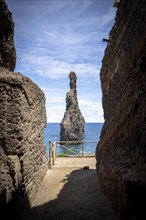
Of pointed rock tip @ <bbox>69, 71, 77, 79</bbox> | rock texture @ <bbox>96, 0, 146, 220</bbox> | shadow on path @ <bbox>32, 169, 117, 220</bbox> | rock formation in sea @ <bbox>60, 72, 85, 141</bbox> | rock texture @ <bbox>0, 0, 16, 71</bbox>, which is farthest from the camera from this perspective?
rock formation in sea @ <bbox>60, 72, 85, 141</bbox>

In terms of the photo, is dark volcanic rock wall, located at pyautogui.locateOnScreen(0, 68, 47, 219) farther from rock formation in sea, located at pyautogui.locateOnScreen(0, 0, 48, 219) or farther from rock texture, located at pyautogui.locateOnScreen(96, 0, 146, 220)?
rock texture, located at pyautogui.locateOnScreen(96, 0, 146, 220)

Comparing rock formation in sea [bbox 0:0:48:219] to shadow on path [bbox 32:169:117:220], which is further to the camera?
shadow on path [bbox 32:169:117:220]

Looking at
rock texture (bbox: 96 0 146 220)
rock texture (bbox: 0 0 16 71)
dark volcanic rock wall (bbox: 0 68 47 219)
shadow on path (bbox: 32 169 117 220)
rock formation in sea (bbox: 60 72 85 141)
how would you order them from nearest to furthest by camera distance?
1. rock texture (bbox: 96 0 146 220)
2. dark volcanic rock wall (bbox: 0 68 47 219)
3. shadow on path (bbox: 32 169 117 220)
4. rock texture (bbox: 0 0 16 71)
5. rock formation in sea (bbox: 60 72 85 141)

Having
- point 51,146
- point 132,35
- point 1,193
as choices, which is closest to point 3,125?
point 1,193

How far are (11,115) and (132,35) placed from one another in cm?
510

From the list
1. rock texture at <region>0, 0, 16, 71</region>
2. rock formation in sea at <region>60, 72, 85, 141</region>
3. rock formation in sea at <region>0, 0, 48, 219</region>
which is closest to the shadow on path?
rock formation in sea at <region>0, 0, 48, 219</region>

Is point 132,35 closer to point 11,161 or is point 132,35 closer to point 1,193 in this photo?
point 11,161

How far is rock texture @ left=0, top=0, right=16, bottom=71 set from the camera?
7859mm

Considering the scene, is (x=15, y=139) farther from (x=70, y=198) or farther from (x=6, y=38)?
(x=6, y=38)

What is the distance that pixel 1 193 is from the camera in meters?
5.56

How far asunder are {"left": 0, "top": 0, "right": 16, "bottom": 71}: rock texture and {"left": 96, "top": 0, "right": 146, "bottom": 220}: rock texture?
479 cm

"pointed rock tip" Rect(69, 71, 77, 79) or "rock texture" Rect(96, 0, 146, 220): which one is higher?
"pointed rock tip" Rect(69, 71, 77, 79)

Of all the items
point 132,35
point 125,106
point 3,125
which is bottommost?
point 3,125

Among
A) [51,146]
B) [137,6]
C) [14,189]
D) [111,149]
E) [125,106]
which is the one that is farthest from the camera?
[51,146]
